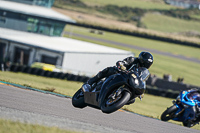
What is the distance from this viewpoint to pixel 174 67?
45750 mm

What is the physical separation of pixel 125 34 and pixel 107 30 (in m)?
4.36

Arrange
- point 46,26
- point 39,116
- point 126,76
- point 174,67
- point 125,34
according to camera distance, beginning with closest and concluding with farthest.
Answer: point 39,116
point 126,76
point 46,26
point 174,67
point 125,34

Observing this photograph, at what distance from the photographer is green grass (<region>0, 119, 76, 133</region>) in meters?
5.18

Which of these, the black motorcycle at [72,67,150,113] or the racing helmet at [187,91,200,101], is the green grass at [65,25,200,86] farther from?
the black motorcycle at [72,67,150,113]

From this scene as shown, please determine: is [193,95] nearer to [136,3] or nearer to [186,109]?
[186,109]

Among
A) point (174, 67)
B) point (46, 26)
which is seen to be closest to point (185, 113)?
point (46, 26)

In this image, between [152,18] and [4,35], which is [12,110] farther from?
[152,18]

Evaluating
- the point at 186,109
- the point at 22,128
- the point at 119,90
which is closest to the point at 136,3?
the point at 186,109

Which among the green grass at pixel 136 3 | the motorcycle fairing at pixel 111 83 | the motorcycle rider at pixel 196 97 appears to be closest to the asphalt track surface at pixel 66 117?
the motorcycle fairing at pixel 111 83

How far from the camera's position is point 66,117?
7465mm

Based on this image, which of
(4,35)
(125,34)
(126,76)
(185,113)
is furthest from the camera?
(125,34)

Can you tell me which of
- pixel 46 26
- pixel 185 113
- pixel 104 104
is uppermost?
pixel 104 104

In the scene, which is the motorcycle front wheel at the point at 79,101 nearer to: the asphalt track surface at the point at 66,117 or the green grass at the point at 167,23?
the asphalt track surface at the point at 66,117

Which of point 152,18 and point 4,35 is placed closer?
point 4,35
